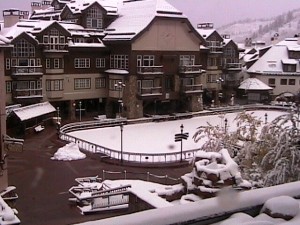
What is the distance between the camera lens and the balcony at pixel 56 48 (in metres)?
32.3

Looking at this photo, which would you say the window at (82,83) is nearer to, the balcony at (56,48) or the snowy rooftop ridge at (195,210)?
the balcony at (56,48)

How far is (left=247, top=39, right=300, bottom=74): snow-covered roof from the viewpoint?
4581 centimetres

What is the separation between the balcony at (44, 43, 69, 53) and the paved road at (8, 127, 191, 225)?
8.08 metres

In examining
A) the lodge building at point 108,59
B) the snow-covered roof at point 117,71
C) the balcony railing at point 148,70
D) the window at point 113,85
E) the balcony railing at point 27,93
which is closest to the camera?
the balcony railing at point 27,93

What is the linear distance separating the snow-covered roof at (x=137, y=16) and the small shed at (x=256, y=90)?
11.5 meters

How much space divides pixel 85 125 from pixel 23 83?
5.32 m

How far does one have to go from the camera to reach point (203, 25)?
1879 inches

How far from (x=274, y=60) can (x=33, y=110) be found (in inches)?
1072

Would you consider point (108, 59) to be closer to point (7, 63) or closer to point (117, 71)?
point (117, 71)

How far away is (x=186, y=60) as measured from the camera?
37750mm

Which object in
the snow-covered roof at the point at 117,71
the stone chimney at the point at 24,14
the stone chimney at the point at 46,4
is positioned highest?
the stone chimney at the point at 46,4

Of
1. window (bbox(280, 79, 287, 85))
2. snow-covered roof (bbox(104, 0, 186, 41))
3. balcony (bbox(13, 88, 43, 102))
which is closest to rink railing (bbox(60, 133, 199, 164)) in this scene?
balcony (bbox(13, 88, 43, 102))

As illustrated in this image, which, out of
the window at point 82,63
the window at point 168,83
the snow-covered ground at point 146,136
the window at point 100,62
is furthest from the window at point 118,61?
the snow-covered ground at point 146,136

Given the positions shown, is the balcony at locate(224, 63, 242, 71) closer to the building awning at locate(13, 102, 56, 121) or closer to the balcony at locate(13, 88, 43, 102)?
the building awning at locate(13, 102, 56, 121)
